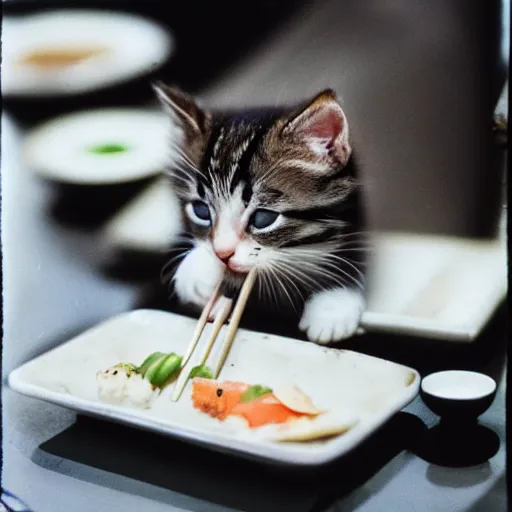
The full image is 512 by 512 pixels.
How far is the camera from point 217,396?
138 centimetres

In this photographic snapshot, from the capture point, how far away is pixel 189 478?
1.36m

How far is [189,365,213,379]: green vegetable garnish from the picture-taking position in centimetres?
145

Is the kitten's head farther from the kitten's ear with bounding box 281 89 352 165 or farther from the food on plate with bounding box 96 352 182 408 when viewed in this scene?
the food on plate with bounding box 96 352 182 408

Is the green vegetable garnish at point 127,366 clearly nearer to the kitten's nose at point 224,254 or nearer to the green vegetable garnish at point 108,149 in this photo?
the kitten's nose at point 224,254

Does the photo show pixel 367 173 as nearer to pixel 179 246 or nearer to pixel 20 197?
pixel 179 246

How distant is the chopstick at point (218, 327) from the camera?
1459 millimetres

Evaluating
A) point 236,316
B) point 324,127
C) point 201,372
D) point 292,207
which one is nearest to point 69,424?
point 201,372

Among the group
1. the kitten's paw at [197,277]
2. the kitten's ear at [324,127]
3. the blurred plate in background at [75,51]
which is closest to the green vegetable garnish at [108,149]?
the blurred plate in background at [75,51]

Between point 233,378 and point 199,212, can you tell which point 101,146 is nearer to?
point 199,212

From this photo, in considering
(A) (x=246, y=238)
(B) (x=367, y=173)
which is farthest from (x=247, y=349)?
(B) (x=367, y=173)

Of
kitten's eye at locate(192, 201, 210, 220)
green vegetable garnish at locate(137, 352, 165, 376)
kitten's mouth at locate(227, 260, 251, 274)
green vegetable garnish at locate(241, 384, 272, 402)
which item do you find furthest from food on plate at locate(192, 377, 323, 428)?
kitten's eye at locate(192, 201, 210, 220)

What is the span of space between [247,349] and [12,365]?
0.54m

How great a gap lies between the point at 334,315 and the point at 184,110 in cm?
51

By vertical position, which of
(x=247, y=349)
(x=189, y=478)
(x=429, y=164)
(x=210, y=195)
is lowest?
(x=189, y=478)
